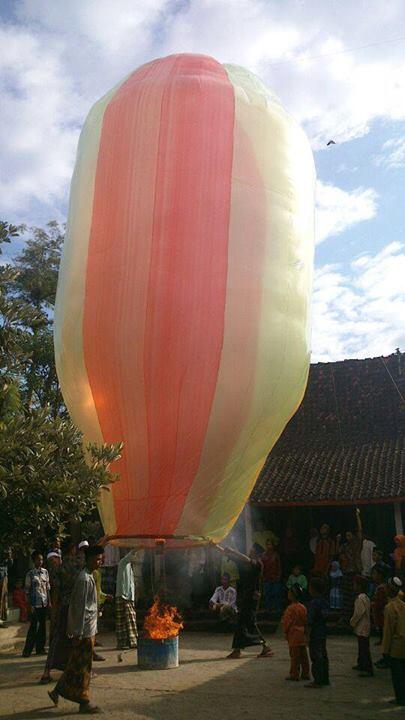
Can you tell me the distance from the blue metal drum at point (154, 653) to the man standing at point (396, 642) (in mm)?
2924

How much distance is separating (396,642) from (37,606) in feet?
16.0

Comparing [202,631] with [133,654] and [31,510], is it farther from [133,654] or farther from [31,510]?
Answer: [31,510]

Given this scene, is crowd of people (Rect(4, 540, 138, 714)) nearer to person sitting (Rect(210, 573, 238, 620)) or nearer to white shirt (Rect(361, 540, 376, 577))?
person sitting (Rect(210, 573, 238, 620))

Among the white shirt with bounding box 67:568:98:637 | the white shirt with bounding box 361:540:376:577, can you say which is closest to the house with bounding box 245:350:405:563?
the white shirt with bounding box 361:540:376:577

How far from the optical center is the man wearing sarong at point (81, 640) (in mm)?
5891

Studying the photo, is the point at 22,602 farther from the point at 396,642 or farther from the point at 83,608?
the point at 396,642

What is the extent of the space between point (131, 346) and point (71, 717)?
3.36 meters

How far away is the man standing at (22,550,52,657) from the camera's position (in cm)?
888

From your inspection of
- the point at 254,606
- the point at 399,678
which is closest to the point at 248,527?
the point at 254,606

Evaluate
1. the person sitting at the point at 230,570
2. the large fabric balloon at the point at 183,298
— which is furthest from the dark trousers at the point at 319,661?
the person sitting at the point at 230,570

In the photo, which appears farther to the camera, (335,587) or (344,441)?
(344,441)

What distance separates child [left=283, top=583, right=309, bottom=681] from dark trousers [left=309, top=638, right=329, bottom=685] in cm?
24

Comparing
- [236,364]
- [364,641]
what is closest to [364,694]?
[364,641]

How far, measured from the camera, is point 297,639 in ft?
23.8
